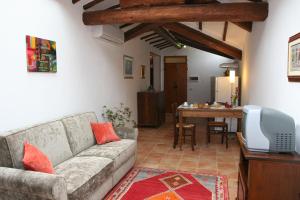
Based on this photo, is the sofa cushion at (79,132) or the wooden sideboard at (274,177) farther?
the sofa cushion at (79,132)

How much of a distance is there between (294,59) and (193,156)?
2747 millimetres

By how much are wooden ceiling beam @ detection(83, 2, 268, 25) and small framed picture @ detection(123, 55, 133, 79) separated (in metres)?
2.07

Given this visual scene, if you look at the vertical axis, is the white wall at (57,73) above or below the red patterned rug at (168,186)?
above

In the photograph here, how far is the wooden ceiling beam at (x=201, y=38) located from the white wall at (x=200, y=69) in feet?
8.36

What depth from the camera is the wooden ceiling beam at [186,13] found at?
3.42 meters

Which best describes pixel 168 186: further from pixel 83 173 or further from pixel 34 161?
pixel 34 161

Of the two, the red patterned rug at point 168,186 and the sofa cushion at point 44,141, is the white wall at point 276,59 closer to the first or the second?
the red patterned rug at point 168,186

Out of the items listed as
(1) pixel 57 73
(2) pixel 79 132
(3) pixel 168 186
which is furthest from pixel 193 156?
(1) pixel 57 73

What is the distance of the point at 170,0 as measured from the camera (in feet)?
11.7

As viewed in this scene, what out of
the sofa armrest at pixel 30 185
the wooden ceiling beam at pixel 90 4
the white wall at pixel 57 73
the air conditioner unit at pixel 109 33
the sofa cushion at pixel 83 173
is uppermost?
the wooden ceiling beam at pixel 90 4

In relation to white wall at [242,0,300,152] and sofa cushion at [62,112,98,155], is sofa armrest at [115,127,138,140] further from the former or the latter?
white wall at [242,0,300,152]

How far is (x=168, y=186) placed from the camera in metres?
3.24

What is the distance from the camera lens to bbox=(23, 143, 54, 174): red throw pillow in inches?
85.7

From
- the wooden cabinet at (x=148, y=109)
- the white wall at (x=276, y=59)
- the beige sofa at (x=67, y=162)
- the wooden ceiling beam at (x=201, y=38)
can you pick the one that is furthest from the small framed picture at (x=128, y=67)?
the white wall at (x=276, y=59)
